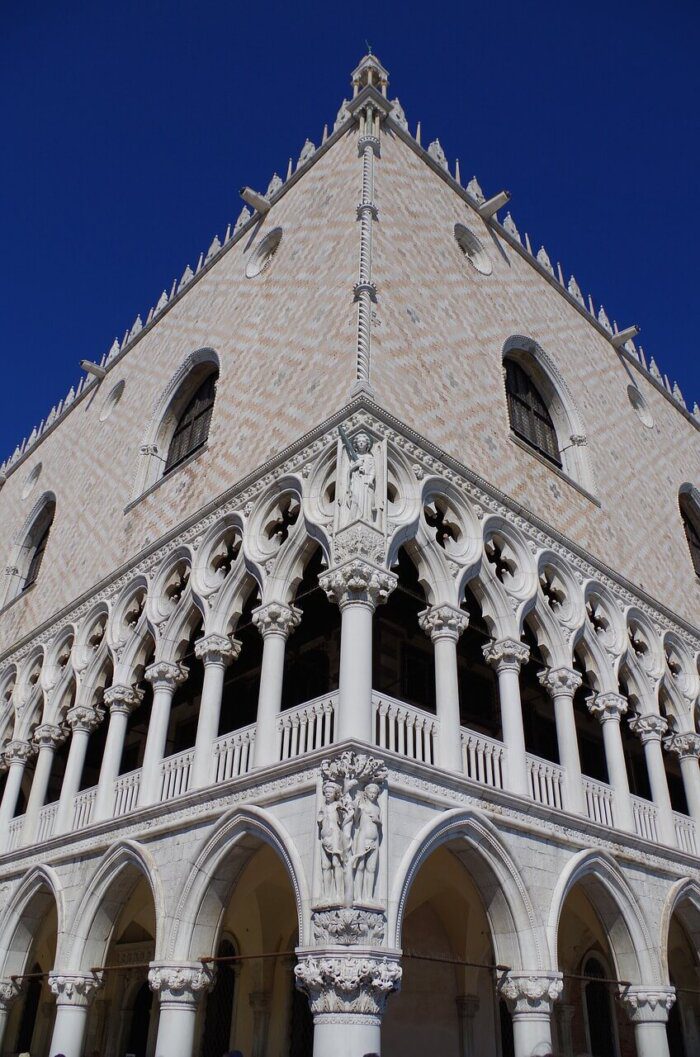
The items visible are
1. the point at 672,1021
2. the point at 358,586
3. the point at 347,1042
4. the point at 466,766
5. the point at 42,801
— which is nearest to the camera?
the point at 347,1042

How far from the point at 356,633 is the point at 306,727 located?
1227mm

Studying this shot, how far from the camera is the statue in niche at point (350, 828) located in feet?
23.0

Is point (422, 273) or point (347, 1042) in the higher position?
point (422, 273)

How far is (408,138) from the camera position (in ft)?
44.0

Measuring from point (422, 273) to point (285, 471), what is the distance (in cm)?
373

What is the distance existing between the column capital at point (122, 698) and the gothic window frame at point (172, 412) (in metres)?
3.66

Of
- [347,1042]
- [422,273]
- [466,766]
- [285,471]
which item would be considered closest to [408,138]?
[422,273]

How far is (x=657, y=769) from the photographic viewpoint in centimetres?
1126

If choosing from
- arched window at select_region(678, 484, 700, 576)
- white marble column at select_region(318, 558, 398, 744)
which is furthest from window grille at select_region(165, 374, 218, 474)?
arched window at select_region(678, 484, 700, 576)

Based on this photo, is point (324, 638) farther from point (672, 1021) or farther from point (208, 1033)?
point (672, 1021)

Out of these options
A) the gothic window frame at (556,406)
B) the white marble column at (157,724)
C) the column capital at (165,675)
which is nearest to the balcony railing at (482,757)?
the white marble column at (157,724)

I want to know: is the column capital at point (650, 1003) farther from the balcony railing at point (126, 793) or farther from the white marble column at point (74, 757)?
the white marble column at point (74, 757)

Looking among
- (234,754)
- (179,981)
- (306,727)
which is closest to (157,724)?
(234,754)

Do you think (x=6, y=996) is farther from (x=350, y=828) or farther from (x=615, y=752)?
(x=615, y=752)
